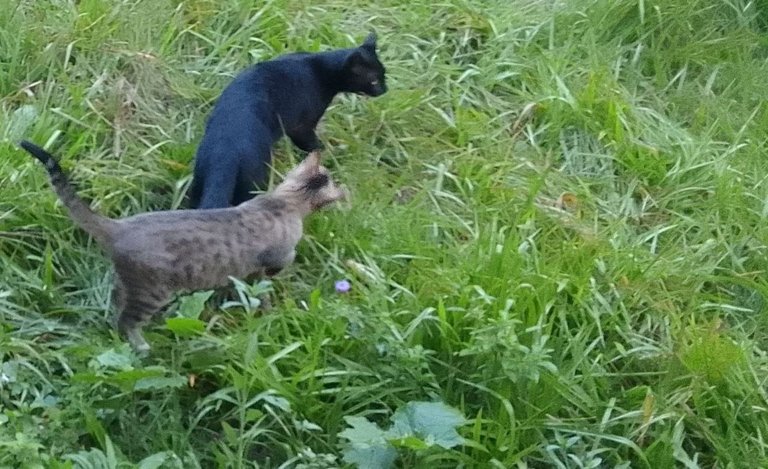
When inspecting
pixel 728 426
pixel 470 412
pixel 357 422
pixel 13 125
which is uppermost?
pixel 13 125

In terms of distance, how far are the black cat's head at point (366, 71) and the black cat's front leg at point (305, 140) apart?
23 cm

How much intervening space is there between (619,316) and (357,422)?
32.3 inches

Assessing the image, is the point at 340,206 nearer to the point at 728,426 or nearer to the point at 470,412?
the point at 470,412

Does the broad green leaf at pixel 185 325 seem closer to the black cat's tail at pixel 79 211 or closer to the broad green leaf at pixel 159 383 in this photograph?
the broad green leaf at pixel 159 383

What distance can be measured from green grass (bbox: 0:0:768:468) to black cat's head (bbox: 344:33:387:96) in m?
0.09

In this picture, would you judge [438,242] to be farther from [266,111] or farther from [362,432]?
[362,432]

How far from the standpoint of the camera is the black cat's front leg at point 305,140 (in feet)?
10.6

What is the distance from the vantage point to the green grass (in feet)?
7.80

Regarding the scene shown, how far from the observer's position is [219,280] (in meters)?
2.59

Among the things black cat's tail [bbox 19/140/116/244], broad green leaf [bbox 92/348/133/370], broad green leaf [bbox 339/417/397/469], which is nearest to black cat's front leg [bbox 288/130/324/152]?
black cat's tail [bbox 19/140/116/244]

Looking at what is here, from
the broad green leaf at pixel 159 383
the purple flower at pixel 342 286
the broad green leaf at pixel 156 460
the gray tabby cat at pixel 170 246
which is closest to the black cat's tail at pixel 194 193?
the gray tabby cat at pixel 170 246

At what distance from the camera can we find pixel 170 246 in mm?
2461

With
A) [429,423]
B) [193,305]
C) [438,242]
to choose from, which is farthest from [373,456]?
[438,242]

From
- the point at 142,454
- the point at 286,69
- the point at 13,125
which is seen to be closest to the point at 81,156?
the point at 13,125
